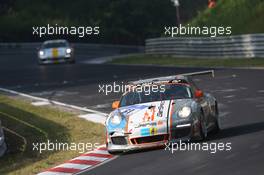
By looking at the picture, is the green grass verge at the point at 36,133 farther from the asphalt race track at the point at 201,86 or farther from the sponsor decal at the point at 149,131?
the sponsor decal at the point at 149,131

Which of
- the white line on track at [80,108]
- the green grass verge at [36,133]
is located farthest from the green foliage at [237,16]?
the green grass verge at [36,133]

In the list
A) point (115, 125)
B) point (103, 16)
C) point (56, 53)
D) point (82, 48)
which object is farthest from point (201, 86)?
point (103, 16)

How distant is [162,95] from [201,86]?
11.3 metres

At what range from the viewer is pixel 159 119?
513 inches

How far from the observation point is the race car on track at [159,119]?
42.7 ft

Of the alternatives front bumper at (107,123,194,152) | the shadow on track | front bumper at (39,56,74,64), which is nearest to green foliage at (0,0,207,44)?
front bumper at (39,56,74,64)

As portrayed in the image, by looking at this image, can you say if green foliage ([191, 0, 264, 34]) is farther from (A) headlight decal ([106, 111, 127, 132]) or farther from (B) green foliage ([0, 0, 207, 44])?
(A) headlight decal ([106, 111, 127, 132])

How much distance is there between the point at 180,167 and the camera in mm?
11133

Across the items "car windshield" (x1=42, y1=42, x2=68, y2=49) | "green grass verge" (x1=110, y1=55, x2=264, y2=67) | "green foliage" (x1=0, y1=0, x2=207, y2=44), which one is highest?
"green foliage" (x1=0, y1=0, x2=207, y2=44)

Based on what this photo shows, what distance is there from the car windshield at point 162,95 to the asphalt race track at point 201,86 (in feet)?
3.02

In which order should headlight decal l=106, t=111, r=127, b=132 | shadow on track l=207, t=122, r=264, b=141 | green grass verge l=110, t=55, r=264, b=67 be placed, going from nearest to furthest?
headlight decal l=106, t=111, r=127, b=132 → shadow on track l=207, t=122, r=264, b=141 → green grass verge l=110, t=55, r=264, b=67

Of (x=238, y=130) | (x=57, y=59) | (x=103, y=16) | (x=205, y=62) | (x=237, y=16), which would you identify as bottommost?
(x=238, y=130)

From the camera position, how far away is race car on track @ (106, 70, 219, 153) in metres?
13.0

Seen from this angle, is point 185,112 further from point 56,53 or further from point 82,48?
point 82,48
